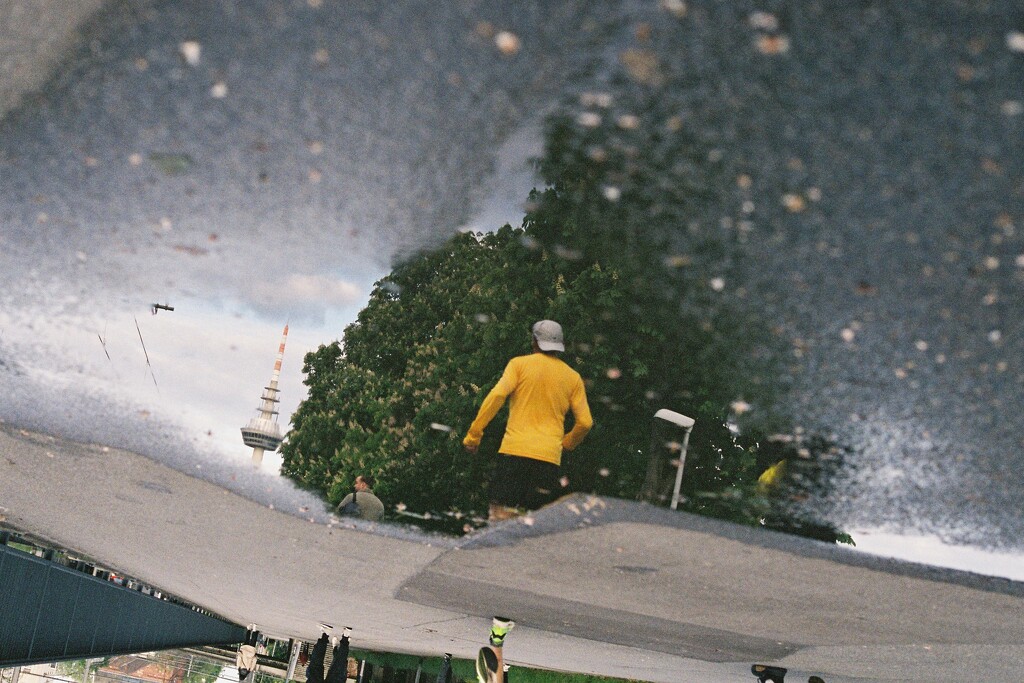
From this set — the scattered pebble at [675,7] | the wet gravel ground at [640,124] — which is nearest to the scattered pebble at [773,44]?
the wet gravel ground at [640,124]

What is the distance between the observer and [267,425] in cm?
198

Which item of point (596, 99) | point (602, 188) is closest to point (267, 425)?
point (602, 188)

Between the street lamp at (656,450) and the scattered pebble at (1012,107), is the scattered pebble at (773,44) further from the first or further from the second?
the street lamp at (656,450)

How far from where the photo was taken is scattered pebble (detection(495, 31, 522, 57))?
3.92 ft

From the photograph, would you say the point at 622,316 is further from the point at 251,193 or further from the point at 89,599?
the point at 89,599

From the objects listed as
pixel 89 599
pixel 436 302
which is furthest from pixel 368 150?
pixel 89 599

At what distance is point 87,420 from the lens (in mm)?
2287

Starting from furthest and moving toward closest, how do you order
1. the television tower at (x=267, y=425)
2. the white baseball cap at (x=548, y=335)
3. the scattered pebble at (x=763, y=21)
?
the television tower at (x=267, y=425) → the white baseball cap at (x=548, y=335) → the scattered pebble at (x=763, y=21)

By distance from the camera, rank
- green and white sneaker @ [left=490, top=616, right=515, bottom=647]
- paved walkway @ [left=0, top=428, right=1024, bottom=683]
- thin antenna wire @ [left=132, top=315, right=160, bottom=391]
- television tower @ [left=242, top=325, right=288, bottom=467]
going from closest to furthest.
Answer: television tower @ [left=242, top=325, right=288, bottom=467] → thin antenna wire @ [left=132, top=315, right=160, bottom=391] → paved walkway @ [left=0, top=428, right=1024, bottom=683] → green and white sneaker @ [left=490, top=616, right=515, bottom=647]

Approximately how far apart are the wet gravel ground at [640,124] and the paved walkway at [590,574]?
0.46 m

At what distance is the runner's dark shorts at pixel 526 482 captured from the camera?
1.89 metres

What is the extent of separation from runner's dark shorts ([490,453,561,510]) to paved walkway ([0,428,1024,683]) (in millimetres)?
58

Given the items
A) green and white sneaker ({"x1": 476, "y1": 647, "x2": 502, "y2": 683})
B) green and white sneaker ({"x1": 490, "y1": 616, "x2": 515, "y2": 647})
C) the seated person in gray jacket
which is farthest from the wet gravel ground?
green and white sneaker ({"x1": 476, "y1": 647, "x2": 502, "y2": 683})

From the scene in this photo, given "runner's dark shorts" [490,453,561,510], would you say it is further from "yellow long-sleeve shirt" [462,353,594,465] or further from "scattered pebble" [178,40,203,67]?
"scattered pebble" [178,40,203,67]
